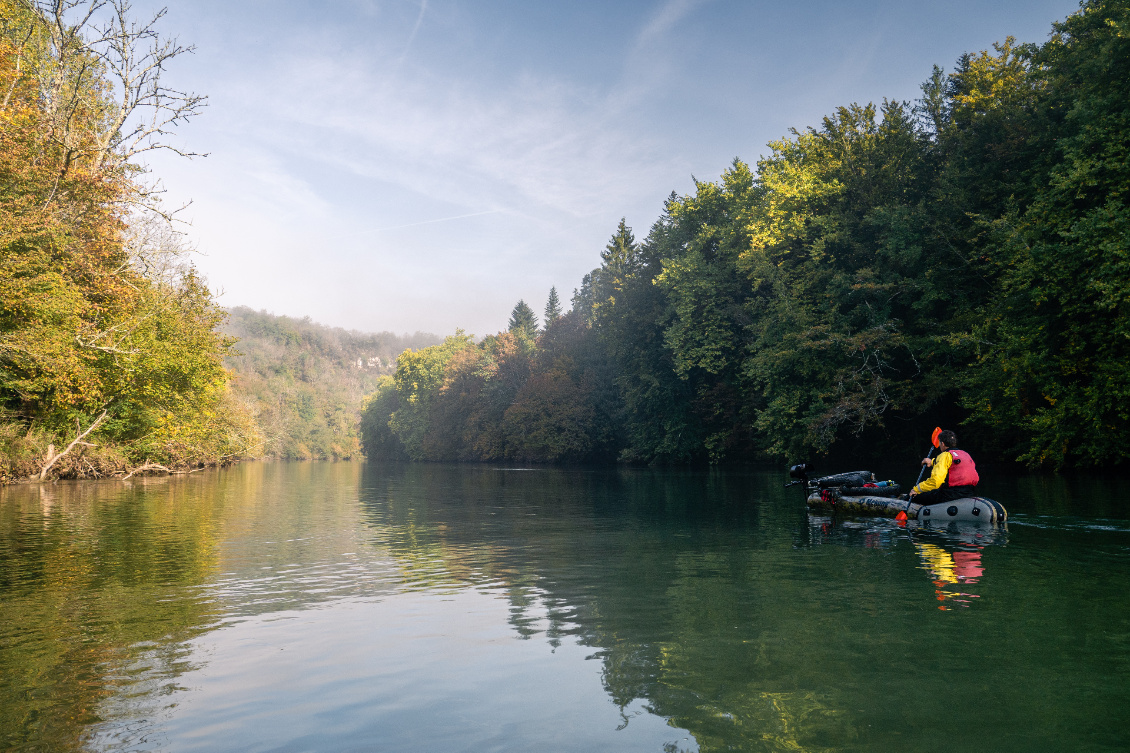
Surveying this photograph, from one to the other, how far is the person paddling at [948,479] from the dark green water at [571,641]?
1.27 meters

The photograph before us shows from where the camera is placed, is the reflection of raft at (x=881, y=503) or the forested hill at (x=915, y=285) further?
the forested hill at (x=915, y=285)

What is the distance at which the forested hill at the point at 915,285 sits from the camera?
25.0 metres

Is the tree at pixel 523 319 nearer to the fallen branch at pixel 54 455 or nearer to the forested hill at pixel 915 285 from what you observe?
the forested hill at pixel 915 285

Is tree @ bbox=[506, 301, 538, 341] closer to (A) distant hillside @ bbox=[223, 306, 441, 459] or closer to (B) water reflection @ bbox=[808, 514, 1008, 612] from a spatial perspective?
(A) distant hillside @ bbox=[223, 306, 441, 459]

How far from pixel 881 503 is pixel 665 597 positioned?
10.5m

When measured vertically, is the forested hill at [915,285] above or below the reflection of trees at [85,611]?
above

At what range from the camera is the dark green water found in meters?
5.01

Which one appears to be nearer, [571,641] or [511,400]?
[571,641]

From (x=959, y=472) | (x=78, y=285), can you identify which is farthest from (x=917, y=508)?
(x=78, y=285)

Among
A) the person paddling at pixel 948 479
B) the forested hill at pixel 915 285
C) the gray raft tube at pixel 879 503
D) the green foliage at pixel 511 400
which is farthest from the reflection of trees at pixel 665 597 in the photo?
the green foliage at pixel 511 400

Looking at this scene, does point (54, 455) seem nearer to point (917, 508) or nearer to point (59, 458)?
point (59, 458)

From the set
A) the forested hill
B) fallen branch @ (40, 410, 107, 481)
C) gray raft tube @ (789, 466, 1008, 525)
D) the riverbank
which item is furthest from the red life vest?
the riverbank

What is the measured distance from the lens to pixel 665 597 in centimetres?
916

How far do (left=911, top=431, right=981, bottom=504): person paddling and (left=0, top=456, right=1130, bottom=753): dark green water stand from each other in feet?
4.16
